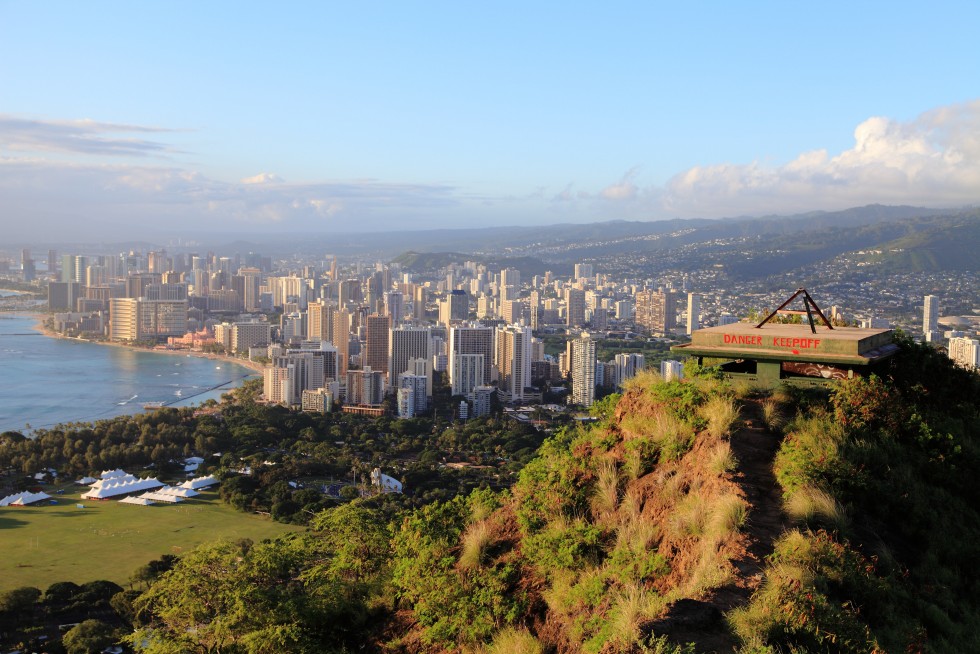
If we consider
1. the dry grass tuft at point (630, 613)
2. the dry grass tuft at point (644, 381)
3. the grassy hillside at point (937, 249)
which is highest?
the grassy hillside at point (937, 249)

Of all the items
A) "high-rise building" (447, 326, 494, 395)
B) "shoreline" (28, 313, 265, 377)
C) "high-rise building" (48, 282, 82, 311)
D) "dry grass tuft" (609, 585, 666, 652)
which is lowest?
"shoreline" (28, 313, 265, 377)

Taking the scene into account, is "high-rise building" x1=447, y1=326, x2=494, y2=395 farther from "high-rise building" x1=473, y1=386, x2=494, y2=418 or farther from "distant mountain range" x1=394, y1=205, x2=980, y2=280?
"distant mountain range" x1=394, y1=205, x2=980, y2=280

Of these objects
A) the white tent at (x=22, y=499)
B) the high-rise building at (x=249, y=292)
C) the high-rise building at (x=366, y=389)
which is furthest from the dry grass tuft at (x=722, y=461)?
Answer: the high-rise building at (x=249, y=292)

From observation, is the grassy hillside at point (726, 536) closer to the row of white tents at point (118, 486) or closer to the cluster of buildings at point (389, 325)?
the cluster of buildings at point (389, 325)

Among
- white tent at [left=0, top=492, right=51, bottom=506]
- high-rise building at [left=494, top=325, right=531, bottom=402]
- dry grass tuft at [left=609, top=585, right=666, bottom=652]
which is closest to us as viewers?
dry grass tuft at [left=609, top=585, right=666, bottom=652]

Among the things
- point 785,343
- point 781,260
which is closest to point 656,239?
point 781,260

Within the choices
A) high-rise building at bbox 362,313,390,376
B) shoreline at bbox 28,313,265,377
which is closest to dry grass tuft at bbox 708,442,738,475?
high-rise building at bbox 362,313,390,376

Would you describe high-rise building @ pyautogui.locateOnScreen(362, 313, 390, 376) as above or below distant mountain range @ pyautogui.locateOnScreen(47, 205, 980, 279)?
below
